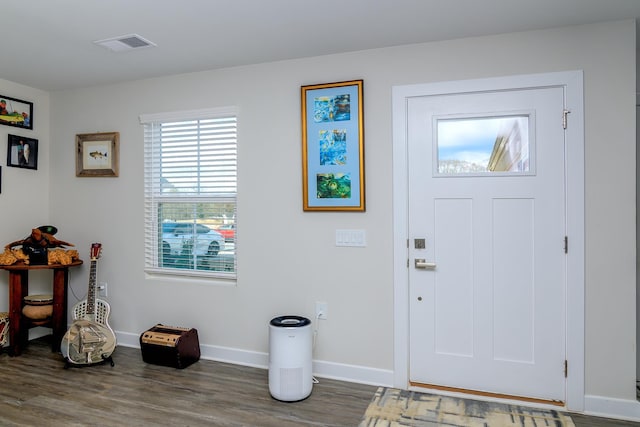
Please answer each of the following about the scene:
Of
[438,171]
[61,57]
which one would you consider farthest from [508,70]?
[61,57]

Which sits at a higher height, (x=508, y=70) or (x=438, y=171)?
(x=508, y=70)

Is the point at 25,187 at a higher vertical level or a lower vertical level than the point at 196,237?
higher

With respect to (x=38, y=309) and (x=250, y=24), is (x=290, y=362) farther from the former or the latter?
(x=38, y=309)

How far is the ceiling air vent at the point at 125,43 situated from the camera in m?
2.69

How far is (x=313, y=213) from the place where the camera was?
10.2 ft

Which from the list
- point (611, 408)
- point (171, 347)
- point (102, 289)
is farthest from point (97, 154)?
point (611, 408)

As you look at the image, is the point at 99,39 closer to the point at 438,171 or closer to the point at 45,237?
the point at 45,237

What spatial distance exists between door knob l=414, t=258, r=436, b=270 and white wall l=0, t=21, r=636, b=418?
20 centimetres

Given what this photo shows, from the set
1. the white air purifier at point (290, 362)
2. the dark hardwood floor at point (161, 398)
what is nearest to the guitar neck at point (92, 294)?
the dark hardwood floor at point (161, 398)

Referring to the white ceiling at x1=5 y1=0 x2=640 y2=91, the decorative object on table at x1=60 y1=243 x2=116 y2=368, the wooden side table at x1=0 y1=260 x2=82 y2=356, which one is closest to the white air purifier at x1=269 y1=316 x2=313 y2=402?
the decorative object on table at x1=60 y1=243 x2=116 y2=368

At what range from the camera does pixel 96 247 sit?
3494 mm

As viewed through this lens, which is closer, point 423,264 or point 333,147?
point 423,264

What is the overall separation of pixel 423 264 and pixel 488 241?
0.45 metres

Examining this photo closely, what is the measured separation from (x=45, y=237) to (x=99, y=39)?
187cm
